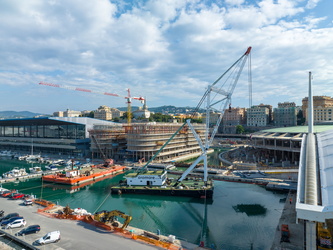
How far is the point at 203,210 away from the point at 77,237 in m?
15.5

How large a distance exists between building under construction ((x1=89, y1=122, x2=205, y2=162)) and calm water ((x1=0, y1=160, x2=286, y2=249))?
766 inches

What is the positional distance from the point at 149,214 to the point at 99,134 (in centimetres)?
4072

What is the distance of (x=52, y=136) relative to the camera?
7631 cm

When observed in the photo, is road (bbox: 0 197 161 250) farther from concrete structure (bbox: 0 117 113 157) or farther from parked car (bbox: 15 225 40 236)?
concrete structure (bbox: 0 117 113 157)

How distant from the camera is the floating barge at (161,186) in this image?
107 feet

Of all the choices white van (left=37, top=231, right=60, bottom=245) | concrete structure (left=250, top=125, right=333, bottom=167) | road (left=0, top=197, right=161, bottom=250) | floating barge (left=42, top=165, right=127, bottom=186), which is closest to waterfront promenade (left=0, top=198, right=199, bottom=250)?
road (left=0, top=197, right=161, bottom=250)

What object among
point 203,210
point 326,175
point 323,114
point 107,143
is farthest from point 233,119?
point 326,175

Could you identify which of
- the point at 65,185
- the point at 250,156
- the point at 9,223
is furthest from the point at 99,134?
the point at 9,223

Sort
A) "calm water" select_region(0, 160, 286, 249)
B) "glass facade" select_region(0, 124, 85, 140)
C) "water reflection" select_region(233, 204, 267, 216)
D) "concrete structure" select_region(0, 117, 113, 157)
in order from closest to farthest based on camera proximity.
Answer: "calm water" select_region(0, 160, 286, 249), "water reflection" select_region(233, 204, 267, 216), "concrete structure" select_region(0, 117, 113, 157), "glass facade" select_region(0, 124, 85, 140)

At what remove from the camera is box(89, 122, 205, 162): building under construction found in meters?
59.0

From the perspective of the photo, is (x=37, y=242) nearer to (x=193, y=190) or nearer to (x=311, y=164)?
(x=193, y=190)

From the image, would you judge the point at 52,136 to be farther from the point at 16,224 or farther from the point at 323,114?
the point at 323,114

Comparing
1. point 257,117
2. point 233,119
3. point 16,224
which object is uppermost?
point 257,117

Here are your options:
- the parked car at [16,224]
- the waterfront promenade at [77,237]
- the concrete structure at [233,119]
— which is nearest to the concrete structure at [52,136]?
the waterfront promenade at [77,237]
